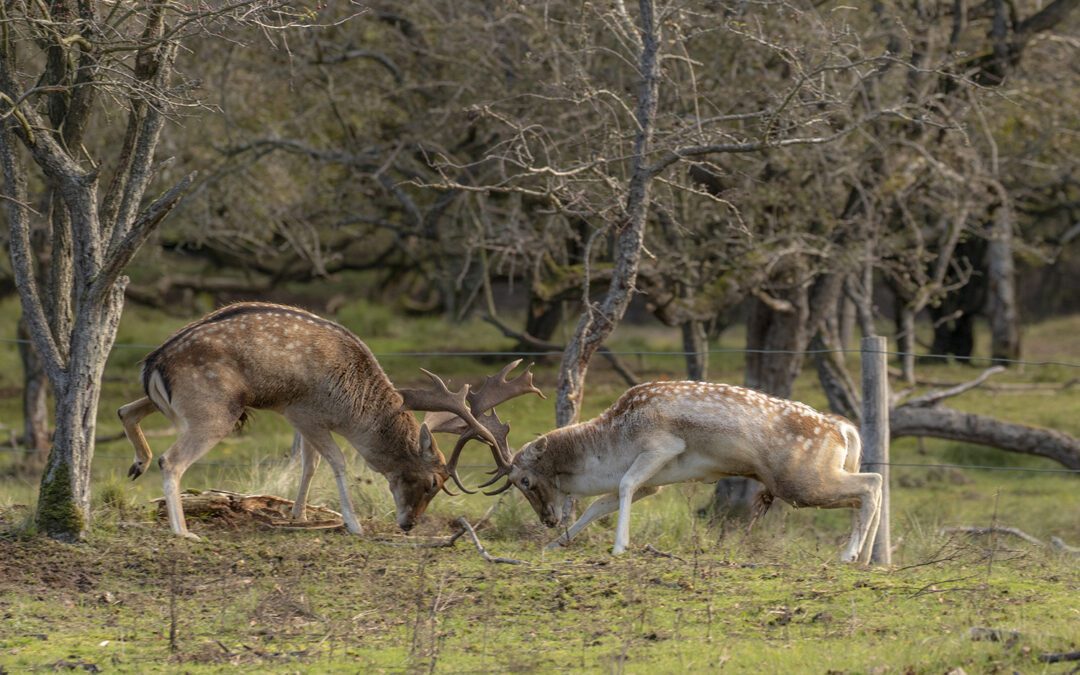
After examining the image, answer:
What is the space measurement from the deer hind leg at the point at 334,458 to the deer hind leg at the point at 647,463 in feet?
6.52

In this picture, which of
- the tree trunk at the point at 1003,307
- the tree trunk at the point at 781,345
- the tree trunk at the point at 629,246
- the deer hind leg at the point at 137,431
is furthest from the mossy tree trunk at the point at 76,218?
the tree trunk at the point at 1003,307

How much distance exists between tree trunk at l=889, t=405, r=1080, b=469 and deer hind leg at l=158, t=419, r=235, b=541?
6.91 meters

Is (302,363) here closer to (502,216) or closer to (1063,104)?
(502,216)

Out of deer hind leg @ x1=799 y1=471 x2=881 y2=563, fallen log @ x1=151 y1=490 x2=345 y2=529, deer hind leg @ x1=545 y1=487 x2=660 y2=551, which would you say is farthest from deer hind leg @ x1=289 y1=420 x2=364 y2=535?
deer hind leg @ x1=799 y1=471 x2=881 y2=563

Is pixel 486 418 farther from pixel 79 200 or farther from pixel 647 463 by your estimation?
pixel 79 200

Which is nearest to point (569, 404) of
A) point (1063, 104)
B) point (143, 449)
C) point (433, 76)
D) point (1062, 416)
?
point (143, 449)

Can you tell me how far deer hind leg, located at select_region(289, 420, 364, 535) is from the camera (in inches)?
401

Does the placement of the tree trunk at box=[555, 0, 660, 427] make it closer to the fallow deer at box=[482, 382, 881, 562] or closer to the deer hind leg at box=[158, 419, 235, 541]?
the fallow deer at box=[482, 382, 881, 562]

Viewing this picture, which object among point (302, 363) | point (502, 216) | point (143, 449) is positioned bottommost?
point (143, 449)

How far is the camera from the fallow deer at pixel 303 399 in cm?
979

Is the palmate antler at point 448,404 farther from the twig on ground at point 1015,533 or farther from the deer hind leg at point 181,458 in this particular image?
the twig on ground at point 1015,533

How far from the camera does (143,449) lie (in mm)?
10359

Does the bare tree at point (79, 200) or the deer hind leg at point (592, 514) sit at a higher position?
the bare tree at point (79, 200)

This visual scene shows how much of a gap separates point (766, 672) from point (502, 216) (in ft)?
34.4
